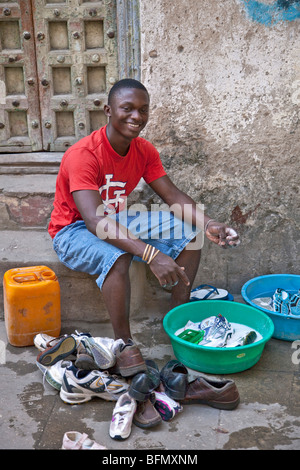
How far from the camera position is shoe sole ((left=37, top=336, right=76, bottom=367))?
2.54m

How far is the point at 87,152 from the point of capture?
2.77 m

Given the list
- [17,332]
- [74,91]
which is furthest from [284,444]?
[74,91]

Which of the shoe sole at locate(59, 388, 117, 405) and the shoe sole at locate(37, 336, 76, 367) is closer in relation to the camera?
the shoe sole at locate(59, 388, 117, 405)

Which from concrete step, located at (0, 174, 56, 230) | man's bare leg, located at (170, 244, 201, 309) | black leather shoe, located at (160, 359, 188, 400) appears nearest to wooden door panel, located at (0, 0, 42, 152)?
concrete step, located at (0, 174, 56, 230)

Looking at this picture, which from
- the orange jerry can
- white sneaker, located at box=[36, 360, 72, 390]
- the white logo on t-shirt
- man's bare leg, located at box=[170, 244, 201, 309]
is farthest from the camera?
man's bare leg, located at box=[170, 244, 201, 309]

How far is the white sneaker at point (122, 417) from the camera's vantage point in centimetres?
214

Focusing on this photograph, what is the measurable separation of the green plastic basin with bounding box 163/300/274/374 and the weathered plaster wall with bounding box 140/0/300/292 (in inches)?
22.1

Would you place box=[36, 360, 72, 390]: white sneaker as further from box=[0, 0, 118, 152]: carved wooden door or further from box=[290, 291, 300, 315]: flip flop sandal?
box=[0, 0, 118, 152]: carved wooden door

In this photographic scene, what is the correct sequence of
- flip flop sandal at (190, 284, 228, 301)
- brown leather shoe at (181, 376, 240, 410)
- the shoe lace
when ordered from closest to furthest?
the shoe lace < brown leather shoe at (181, 376, 240, 410) < flip flop sandal at (190, 284, 228, 301)

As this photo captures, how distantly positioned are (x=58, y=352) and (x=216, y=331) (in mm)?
897

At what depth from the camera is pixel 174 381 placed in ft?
7.68

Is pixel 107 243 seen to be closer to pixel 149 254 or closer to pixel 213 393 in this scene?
pixel 149 254

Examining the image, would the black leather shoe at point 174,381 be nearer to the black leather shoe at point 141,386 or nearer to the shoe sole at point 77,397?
the black leather shoe at point 141,386

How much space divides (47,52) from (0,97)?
495 mm
